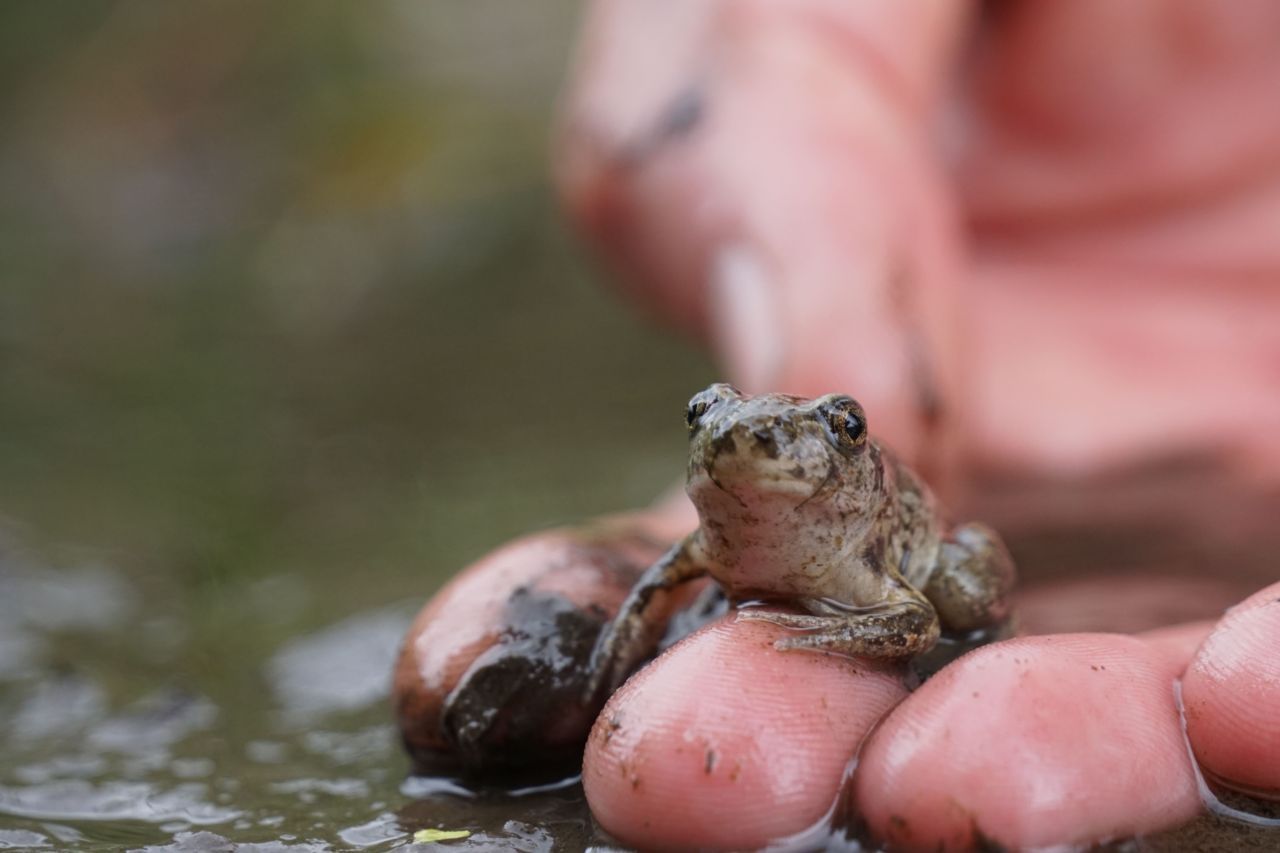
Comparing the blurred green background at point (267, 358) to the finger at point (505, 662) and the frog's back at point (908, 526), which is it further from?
the frog's back at point (908, 526)

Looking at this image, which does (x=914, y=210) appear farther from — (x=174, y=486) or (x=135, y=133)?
(x=135, y=133)

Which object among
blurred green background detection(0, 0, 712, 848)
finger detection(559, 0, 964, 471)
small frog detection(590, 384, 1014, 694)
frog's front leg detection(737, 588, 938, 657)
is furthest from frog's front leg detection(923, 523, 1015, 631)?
blurred green background detection(0, 0, 712, 848)

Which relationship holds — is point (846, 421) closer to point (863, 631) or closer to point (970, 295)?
point (863, 631)

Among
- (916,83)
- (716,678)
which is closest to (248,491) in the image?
(916,83)

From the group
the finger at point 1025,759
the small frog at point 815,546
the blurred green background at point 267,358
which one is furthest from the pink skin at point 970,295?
the blurred green background at point 267,358

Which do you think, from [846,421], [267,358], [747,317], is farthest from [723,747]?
[267,358]

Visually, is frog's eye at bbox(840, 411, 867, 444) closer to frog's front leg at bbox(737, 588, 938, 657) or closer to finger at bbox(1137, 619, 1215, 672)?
frog's front leg at bbox(737, 588, 938, 657)
